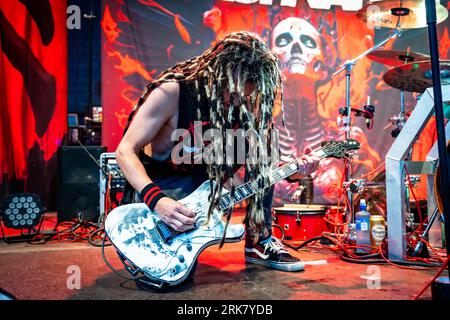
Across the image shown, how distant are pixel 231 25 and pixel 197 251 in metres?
4.17

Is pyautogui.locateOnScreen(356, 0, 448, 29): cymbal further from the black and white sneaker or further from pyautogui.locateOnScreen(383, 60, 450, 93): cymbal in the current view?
the black and white sneaker

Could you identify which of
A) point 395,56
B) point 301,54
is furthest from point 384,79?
point 301,54

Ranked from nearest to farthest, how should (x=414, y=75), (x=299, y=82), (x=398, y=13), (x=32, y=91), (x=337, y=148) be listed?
1. (x=337, y=148)
2. (x=414, y=75)
3. (x=398, y=13)
4. (x=32, y=91)
5. (x=299, y=82)

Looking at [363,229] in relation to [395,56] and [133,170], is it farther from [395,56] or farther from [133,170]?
[395,56]

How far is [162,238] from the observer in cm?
156

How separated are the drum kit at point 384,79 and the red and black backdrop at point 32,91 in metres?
3.10

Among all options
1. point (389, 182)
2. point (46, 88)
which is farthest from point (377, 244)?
point (46, 88)

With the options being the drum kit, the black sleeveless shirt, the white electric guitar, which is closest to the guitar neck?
the white electric guitar

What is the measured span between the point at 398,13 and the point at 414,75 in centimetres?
78

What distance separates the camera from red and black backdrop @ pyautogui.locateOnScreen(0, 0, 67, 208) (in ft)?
13.7

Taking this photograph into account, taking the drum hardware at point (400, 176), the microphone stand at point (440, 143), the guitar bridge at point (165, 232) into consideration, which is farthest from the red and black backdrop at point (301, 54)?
the microphone stand at point (440, 143)

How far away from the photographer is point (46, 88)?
4.53m

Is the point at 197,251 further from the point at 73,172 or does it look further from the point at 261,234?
the point at 73,172

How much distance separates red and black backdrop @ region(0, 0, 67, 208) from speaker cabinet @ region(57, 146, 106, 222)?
1243 millimetres
